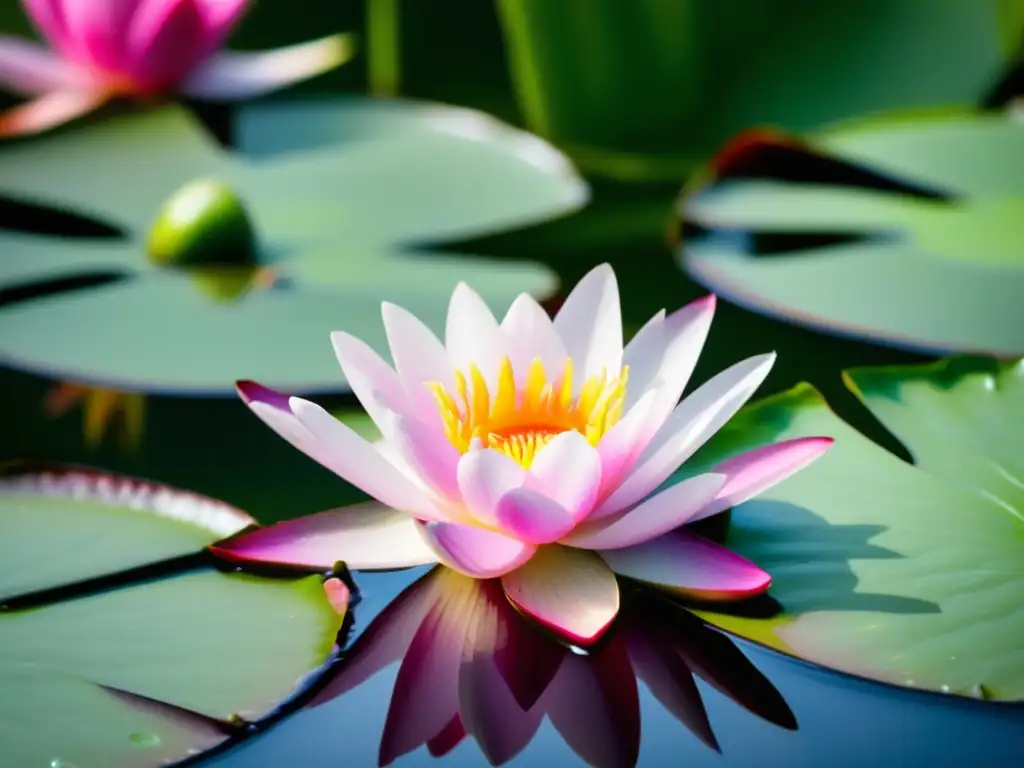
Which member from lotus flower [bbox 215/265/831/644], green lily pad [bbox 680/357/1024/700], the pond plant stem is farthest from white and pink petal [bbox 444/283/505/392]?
the pond plant stem

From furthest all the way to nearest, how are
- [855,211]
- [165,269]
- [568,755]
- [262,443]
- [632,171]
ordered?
[632,171], [855,211], [165,269], [262,443], [568,755]

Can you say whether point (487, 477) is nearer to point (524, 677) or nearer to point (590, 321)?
point (524, 677)

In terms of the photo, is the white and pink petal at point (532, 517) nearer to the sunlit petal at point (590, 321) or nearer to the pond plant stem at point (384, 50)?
the sunlit petal at point (590, 321)

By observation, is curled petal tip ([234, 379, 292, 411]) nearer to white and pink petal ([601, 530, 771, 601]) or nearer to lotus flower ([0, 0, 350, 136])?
white and pink petal ([601, 530, 771, 601])

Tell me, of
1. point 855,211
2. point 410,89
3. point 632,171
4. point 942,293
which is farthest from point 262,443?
point 410,89

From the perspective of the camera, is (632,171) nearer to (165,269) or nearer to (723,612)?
(165,269)

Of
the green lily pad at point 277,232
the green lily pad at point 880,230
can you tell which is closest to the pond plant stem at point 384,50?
the green lily pad at point 277,232
